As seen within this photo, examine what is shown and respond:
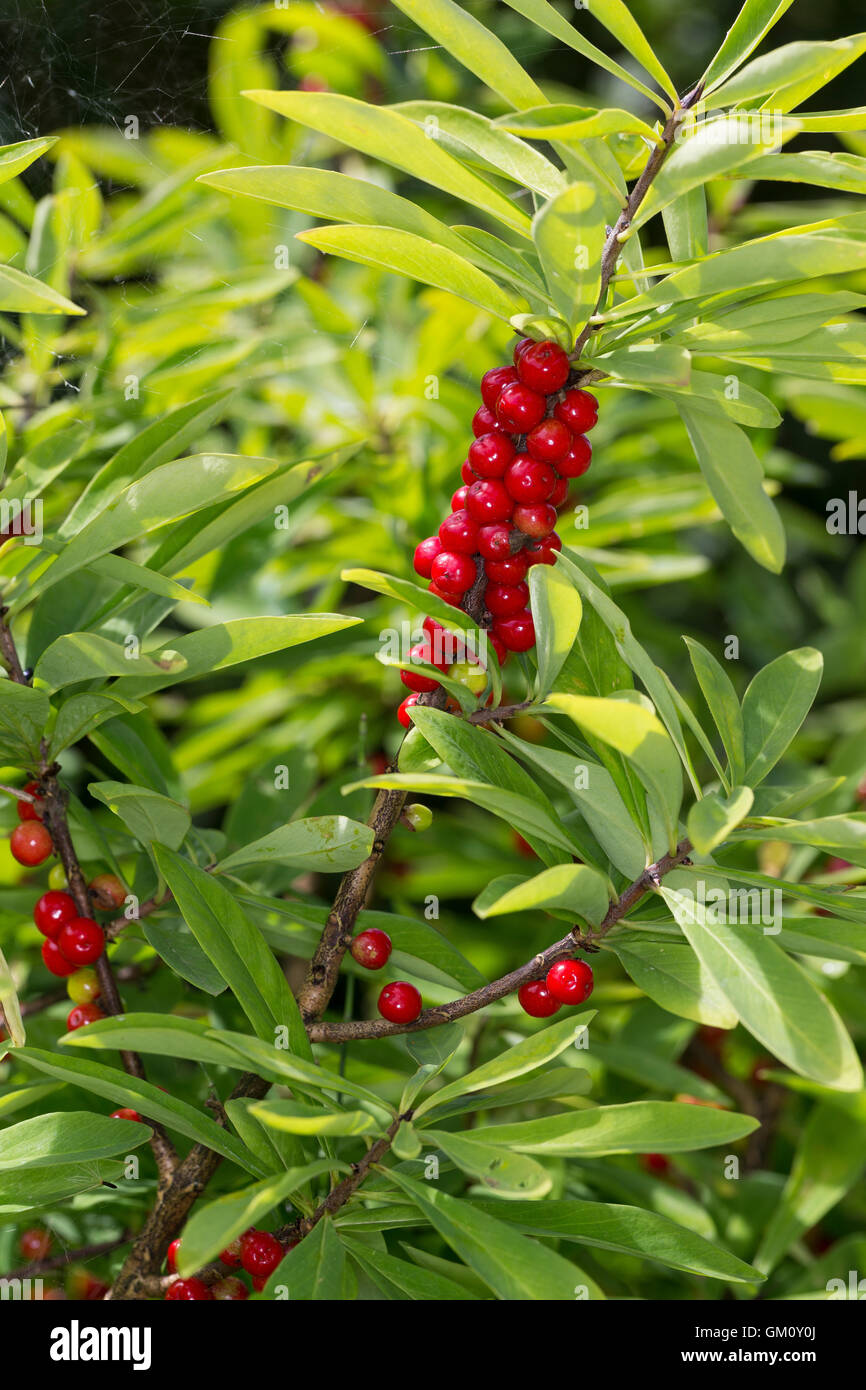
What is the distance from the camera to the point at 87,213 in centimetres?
103

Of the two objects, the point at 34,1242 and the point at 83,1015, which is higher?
the point at 83,1015

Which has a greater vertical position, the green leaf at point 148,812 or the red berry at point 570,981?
the green leaf at point 148,812

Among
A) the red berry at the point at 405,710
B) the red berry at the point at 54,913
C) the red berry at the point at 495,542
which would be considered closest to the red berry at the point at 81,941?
the red berry at the point at 54,913

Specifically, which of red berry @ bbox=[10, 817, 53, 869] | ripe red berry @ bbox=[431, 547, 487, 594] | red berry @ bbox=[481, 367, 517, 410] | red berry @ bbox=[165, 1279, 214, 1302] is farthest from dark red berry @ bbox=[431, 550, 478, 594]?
red berry @ bbox=[165, 1279, 214, 1302]

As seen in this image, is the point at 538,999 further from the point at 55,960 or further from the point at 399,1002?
the point at 55,960

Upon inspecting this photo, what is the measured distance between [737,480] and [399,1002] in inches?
15.2

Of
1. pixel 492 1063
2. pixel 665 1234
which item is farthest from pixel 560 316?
pixel 665 1234

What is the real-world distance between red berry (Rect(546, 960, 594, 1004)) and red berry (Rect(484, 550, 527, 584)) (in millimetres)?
238

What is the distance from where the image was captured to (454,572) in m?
0.66

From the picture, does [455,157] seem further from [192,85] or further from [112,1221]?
[112,1221]

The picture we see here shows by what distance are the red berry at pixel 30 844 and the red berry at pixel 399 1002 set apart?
256 millimetres

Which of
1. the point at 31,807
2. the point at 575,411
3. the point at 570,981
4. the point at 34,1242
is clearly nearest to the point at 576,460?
the point at 575,411

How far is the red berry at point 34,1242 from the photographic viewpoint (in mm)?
894

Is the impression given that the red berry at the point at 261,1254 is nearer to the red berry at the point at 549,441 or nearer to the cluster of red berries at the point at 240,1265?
the cluster of red berries at the point at 240,1265
